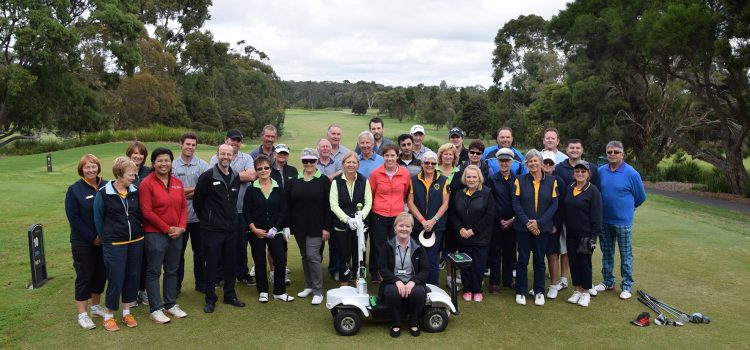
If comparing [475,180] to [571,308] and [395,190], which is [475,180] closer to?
[395,190]

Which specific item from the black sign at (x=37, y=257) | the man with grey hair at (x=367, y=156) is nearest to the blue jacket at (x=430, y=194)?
the man with grey hair at (x=367, y=156)

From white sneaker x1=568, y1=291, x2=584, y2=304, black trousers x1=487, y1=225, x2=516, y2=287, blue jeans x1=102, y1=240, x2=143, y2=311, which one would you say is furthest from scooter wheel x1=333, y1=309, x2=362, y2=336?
white sneaker x1=568, y1=291, x2=584, y2=304

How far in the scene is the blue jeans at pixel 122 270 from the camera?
5.27 metres

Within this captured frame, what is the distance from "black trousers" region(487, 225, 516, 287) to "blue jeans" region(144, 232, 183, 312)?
3890 mm

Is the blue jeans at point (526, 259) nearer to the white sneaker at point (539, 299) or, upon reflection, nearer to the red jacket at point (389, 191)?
the white sneaker at point (539, 299)

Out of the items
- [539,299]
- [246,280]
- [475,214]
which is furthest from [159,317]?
[539,299]

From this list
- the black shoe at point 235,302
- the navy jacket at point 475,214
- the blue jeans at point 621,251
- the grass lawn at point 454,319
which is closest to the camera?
the grass lawn at point 454,319

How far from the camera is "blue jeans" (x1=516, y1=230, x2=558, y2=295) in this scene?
640 cm

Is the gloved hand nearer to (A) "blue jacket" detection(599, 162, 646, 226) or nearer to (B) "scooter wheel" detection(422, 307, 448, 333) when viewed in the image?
(B) "scooter wheel" detection(422, 307, 448, 333)

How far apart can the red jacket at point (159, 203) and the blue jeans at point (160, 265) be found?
0.48ft

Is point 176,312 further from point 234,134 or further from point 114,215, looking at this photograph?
point 234,134

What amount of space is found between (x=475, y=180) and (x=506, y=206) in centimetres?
74

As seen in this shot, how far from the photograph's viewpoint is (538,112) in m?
39.5

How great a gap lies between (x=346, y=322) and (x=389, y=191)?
1680 millimetres
